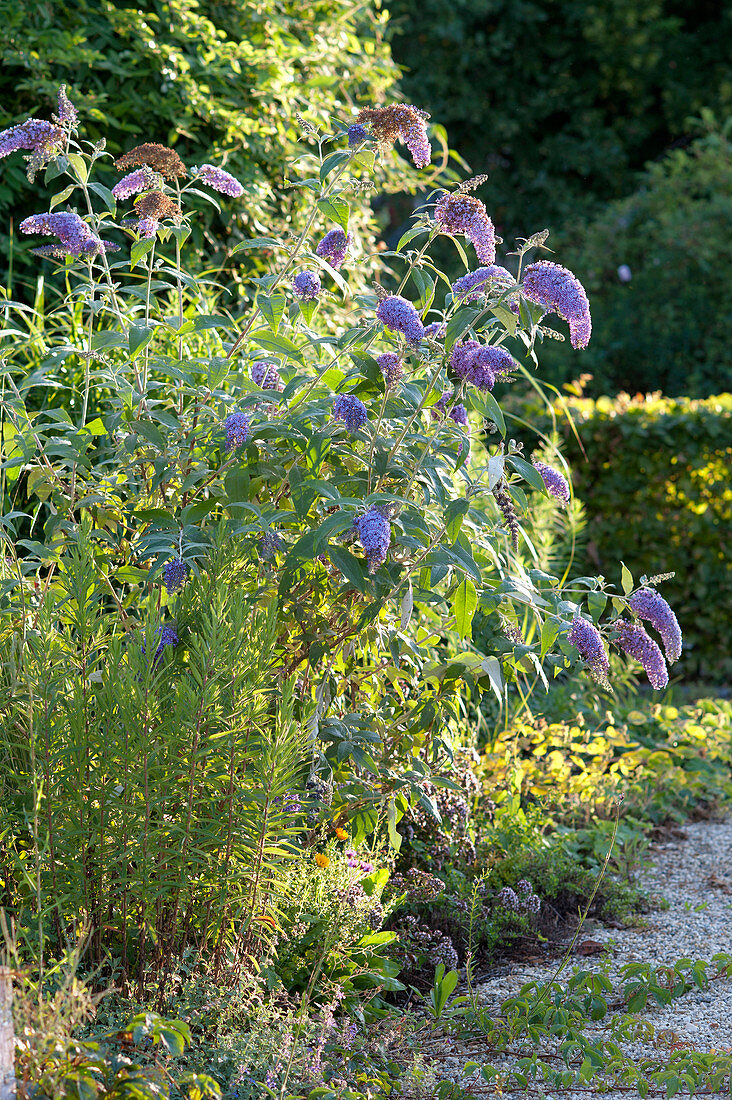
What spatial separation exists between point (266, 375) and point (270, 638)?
79 centimetres

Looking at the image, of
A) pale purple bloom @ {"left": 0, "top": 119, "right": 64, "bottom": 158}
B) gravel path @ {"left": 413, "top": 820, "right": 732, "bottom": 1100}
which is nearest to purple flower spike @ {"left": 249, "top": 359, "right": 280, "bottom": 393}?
pale purple bloom @ {"left": 0, "top": 119, "right": 64, "bottom": 158}

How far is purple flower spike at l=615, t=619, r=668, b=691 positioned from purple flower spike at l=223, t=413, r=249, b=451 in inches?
36.0

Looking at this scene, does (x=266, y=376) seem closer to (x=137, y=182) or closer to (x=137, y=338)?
(x=137, y=338)

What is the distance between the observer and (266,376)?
2561 mm

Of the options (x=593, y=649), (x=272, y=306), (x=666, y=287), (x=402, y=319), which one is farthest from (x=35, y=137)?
(x=666, y=287)

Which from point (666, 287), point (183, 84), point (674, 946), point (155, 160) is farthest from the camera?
point (666, 287)

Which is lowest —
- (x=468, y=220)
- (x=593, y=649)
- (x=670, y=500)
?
(x=670, y=500)

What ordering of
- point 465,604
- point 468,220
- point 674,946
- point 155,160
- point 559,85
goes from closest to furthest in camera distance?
point 468,220 < point 465,604 < point 155,160 < point 674,946 < point 559,85

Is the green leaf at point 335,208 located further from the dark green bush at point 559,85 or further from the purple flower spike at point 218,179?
the dark green bush at point 559,85

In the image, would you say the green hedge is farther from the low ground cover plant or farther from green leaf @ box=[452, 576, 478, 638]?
green leaf @ box=[452, 576, 478, 638]

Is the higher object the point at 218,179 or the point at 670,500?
the point at 218,179

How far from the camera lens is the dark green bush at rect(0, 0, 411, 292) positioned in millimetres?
4090

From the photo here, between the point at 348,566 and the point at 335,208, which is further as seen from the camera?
the point at 335,208

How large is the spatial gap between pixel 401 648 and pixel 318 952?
0.73m
